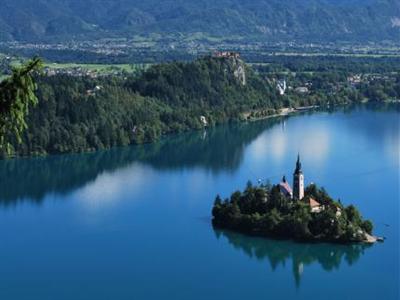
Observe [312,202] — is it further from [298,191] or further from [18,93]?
[18,93]

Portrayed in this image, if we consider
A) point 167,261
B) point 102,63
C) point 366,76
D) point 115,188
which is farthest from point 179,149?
point 102,63

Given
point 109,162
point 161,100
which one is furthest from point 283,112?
point 109,162

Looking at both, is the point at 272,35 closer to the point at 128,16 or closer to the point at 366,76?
the point at 128,16

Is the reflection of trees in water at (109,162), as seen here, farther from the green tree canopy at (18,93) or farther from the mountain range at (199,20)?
the mountain range at (199,20)

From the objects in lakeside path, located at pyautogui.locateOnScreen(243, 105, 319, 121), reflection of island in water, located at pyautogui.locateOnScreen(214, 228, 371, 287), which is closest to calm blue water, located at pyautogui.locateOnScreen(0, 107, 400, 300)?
reflection of island in water, located at pyautogui.locateOnScreen(214, 228, 371, 287)

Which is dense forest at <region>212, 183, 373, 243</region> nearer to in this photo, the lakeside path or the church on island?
the church on island
